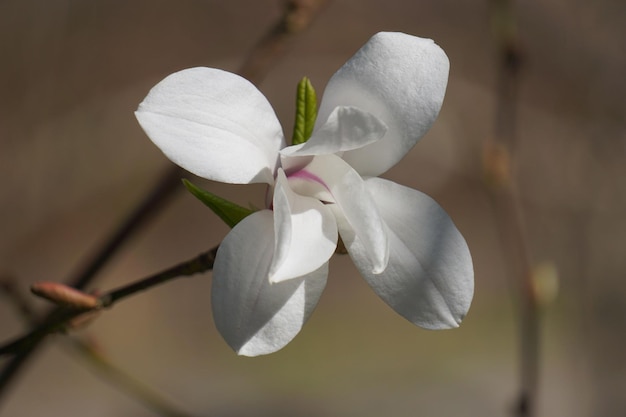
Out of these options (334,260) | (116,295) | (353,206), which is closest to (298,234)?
(353,206)

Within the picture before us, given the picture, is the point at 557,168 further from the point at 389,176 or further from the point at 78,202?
the point at 78,202

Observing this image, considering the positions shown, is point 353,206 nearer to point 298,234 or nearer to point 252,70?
point 298,234

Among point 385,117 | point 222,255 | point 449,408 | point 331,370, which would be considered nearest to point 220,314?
point 222,255

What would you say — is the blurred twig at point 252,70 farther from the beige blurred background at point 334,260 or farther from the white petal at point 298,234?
the beige blurred background at point 334,260

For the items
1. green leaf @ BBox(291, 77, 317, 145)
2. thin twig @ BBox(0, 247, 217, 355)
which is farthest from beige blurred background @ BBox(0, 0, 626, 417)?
green leaf @ BBox(291, 77, 317, 145)

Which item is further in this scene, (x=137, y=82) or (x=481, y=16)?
(x=481, y=16)
